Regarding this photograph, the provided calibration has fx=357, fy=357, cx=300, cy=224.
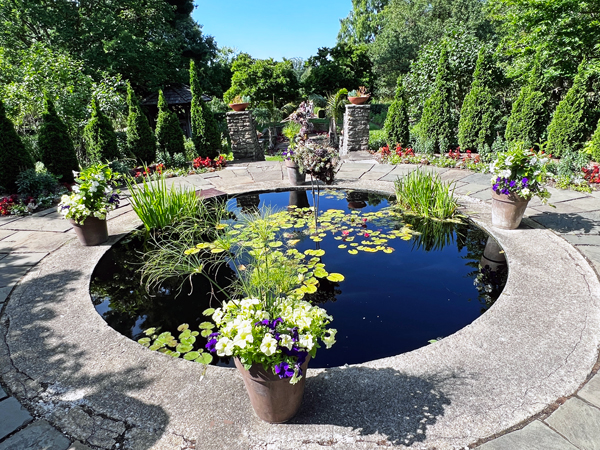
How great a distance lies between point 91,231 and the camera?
148 inches

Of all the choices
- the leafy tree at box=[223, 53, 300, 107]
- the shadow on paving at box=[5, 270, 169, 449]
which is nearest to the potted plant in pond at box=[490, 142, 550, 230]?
the shadow on paving at box=[5, 270, 169, 449]

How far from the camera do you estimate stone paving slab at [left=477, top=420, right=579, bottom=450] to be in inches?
60.5

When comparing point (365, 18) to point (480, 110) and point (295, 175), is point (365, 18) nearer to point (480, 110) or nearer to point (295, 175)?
point (480, 110)

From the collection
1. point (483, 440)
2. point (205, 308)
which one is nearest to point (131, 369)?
point (205, 308)

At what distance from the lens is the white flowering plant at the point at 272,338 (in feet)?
4.81

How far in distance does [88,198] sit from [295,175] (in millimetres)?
2993

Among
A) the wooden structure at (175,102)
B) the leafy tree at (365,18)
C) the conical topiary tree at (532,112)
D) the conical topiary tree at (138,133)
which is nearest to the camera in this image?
the conical topiary tree at (532,112)

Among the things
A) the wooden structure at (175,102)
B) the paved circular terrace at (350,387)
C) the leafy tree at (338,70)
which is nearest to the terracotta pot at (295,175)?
the paved circular terrace at (350,387)

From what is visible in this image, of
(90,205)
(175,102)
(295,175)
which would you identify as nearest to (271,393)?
(90,205)

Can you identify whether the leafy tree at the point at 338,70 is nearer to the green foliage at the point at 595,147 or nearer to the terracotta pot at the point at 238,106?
the terracotta pot at the point at 238,106

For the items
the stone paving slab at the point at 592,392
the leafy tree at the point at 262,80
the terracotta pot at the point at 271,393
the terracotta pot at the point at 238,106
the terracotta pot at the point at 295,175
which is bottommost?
the stone paving slab at the point at 592,392

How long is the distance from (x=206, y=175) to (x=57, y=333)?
4.66 meters

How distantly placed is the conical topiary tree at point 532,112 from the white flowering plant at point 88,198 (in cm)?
667

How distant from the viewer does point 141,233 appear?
13.6 feet
